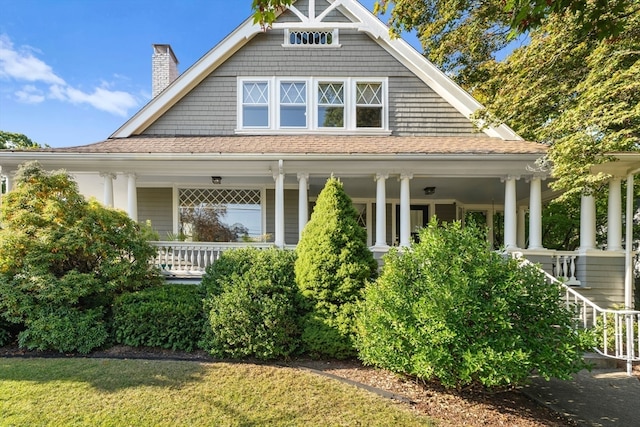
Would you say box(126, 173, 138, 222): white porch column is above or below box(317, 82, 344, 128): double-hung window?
below

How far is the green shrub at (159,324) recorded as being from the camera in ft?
16.7

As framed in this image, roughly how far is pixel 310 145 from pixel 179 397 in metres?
5.80

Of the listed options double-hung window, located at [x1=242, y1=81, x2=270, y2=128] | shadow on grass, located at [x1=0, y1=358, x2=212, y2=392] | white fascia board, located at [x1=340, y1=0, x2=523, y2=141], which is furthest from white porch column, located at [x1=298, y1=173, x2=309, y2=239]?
white fascia board, located at [x1=340, y1=0, x2=523, y2=141]

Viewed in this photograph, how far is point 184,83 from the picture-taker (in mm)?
8750

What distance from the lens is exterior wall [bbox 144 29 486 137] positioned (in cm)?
895

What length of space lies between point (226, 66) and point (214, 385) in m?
8.18

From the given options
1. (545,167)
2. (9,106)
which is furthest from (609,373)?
(9,106)

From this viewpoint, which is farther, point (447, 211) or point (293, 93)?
point (447, 211)

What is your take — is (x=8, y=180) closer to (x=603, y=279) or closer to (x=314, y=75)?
(x=314, y=75)

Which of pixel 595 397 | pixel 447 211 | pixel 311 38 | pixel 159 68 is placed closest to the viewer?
pixel 595 397

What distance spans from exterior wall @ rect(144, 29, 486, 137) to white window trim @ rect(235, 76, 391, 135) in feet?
0.40

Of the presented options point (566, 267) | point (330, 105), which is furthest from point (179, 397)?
point (566, 267)

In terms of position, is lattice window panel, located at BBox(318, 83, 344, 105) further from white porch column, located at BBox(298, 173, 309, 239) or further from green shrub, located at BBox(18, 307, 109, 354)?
green shrub, located at BBox(18, 307, 109, 354)

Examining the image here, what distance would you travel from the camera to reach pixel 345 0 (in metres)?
8.87
